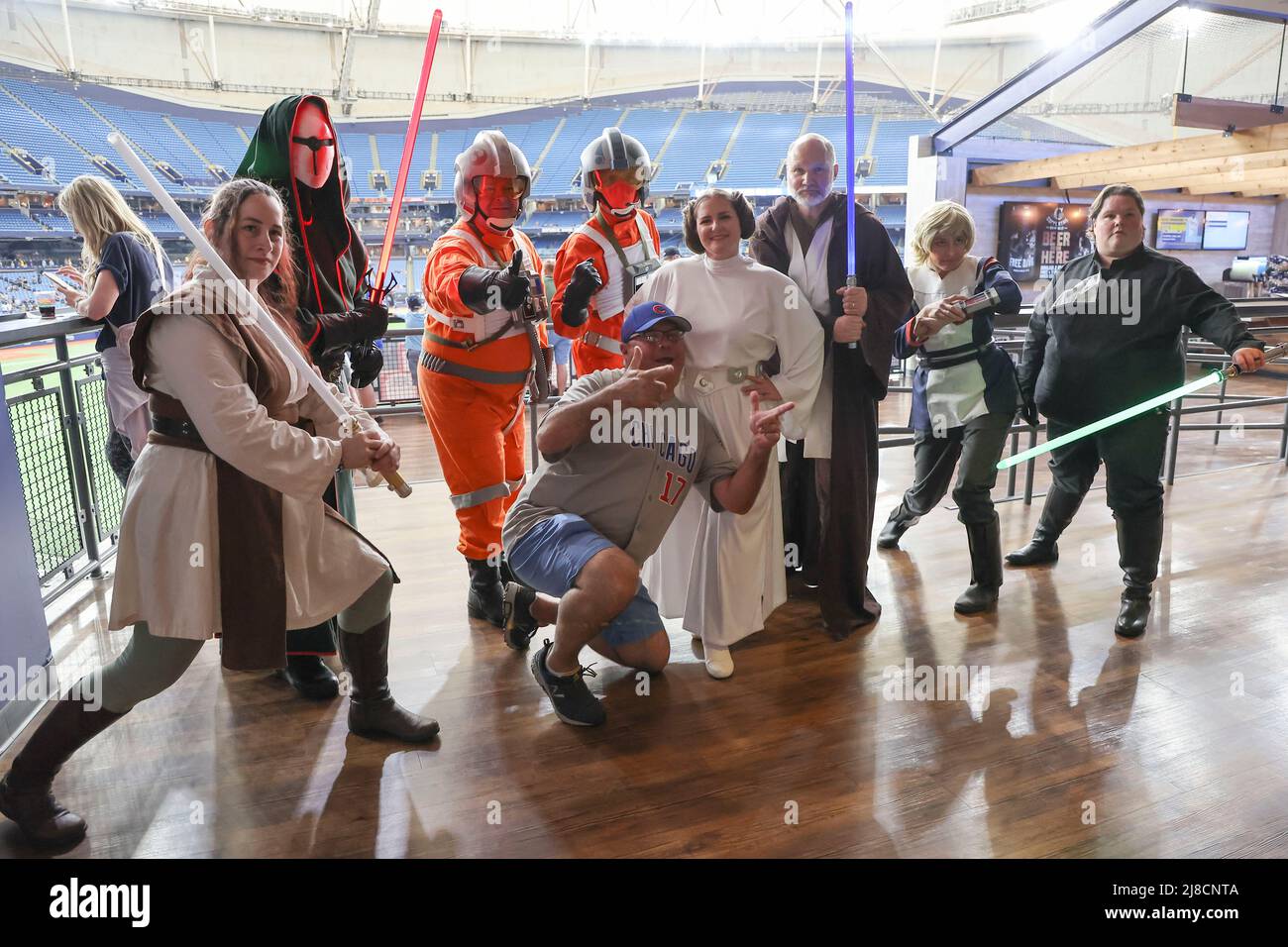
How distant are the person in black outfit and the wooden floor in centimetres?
37

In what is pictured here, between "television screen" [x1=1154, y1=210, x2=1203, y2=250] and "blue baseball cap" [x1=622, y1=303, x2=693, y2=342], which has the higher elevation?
"television screen" [x1=1154, y1=210, x2=1203, y2=250]

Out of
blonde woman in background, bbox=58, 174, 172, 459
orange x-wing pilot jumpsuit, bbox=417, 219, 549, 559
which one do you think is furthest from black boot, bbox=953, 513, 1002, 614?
blonde woman in background, bbox=58, 174, 172, 459

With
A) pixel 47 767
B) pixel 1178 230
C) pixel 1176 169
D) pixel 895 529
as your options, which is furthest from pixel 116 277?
pixel 1178 230

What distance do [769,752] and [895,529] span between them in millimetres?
1736

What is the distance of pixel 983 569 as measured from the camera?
9.61 feet

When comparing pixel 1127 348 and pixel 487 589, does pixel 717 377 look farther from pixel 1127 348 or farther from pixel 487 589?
pixel 1127 348

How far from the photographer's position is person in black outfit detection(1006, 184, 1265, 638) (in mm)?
2566

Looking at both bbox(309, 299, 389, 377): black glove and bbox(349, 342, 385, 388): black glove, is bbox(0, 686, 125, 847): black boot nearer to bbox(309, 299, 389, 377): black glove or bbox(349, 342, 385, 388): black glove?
bbox(309, 299, 389, 377): black glove

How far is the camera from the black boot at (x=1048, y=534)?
323 centimetres

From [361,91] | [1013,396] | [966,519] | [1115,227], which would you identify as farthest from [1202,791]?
[361,91]

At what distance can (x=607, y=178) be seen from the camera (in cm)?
292

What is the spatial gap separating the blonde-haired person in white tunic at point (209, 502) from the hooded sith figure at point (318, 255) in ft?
1.35
